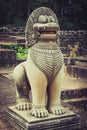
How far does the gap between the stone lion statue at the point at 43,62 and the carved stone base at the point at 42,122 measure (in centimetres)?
7

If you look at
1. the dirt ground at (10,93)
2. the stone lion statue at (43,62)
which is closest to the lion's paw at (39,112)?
the stone lion statue at (43,62)

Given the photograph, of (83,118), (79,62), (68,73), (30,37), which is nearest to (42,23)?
(30,37)

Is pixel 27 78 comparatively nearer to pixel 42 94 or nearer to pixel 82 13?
pixel 42 94

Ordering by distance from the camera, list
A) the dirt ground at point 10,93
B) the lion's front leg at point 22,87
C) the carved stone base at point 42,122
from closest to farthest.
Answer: the carved stone base at point 42,122 → the lion's front leg at point 22,87 → the dirt ground at point 10,93

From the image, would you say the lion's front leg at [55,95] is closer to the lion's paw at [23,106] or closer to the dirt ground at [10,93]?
the lion's paw at [23,106]

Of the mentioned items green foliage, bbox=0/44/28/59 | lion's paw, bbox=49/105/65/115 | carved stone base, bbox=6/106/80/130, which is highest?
lion's paw, bbox=49/105/65/115

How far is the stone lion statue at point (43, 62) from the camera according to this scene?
3764 millimetres

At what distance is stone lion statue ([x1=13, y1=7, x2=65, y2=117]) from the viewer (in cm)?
376

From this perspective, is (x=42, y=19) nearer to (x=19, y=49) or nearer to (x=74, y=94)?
(x=74, y=94)

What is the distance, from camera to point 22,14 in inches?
1043

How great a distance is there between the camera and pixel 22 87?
13.6 ft

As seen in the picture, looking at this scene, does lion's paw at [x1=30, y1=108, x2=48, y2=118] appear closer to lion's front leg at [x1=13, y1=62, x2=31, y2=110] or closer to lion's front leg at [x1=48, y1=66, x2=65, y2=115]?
lion's front leg at [x1=48, y1=66, x2=65, y2=115]

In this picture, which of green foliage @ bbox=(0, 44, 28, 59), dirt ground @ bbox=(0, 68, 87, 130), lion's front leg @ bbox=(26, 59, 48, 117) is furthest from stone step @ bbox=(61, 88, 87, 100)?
green foliage @ bbox=(0, 44, 28, 59)

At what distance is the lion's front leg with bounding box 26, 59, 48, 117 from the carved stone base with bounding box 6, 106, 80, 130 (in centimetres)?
8
